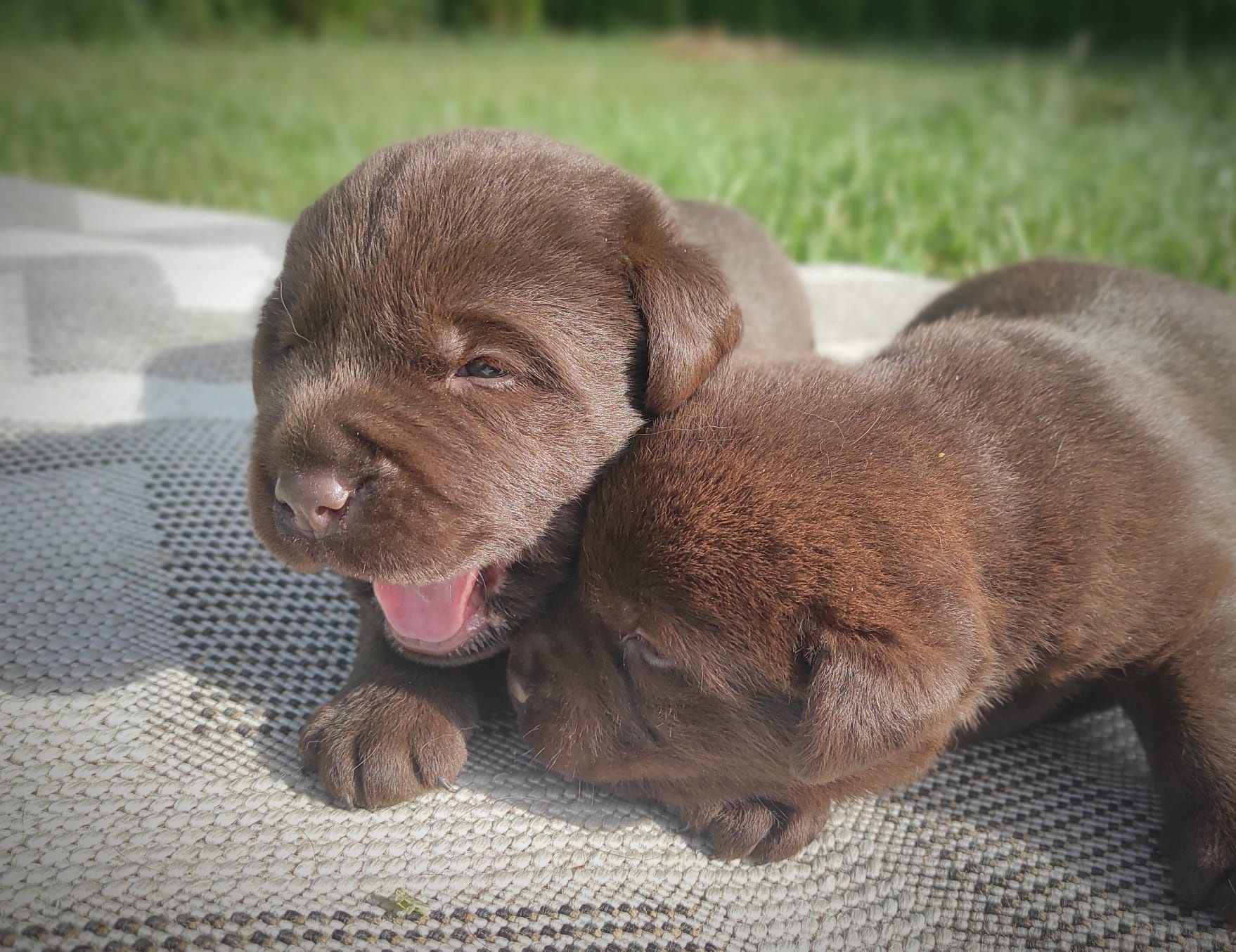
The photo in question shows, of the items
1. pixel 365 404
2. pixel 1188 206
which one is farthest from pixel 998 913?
pixel 1188 206

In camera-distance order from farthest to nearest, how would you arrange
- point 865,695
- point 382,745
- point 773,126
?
point 773,126 → point 382,745 → point 865,695

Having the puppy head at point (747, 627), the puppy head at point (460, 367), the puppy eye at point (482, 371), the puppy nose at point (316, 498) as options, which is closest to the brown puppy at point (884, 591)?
the puppy head at point (747, 627)

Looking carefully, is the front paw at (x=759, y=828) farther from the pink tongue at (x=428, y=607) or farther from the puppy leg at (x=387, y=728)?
the pink tongue at (x=428, y=607)

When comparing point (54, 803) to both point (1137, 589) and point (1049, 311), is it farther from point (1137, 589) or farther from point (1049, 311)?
point (1049, 311)

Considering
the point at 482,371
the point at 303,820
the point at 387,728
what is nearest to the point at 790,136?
the point at 482,371

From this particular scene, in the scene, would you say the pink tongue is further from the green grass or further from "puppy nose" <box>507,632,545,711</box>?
the green grass

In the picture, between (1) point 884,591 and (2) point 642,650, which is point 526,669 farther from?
(1) point 884,591

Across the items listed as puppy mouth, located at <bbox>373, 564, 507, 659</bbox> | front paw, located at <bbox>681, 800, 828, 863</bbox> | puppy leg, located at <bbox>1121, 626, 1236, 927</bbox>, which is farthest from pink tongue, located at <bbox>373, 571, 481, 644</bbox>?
puppy leg, located at <bbox>1121, 626, 1236, 927</bbox>
